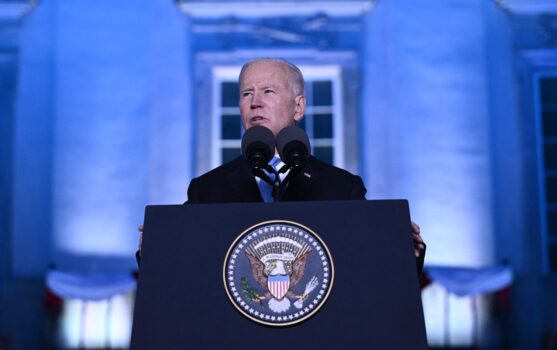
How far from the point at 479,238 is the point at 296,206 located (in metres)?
6.38

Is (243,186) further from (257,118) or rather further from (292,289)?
(292,289)

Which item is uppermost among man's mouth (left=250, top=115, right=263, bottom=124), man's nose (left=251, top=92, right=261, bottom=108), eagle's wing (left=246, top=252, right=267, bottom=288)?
man's nose (left=251, top=92, right=261, bottom=108)

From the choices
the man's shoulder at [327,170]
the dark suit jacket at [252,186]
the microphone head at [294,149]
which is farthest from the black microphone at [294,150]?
the man's shoulder at [327,170]

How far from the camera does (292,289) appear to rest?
1572mm

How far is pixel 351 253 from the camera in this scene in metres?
1.58

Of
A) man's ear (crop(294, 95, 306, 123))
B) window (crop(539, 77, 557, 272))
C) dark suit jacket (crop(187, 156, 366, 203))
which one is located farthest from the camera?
window (crop(539, 77, 557, 272))

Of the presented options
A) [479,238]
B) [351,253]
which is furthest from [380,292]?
[479,238]

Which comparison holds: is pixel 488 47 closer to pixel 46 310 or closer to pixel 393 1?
pixel 393 1

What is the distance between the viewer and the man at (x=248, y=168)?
6.61ft

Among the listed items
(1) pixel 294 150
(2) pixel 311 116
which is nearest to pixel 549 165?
(2) pixel 311 116

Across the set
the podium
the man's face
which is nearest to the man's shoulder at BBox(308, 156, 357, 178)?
the man's face

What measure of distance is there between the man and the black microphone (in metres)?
0.22

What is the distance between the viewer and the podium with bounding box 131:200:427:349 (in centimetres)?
153

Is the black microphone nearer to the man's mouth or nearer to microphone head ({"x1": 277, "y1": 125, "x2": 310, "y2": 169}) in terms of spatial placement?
microphone head ({"x1": 277, "y1": 125, "x2": 310, "y2": 169})
